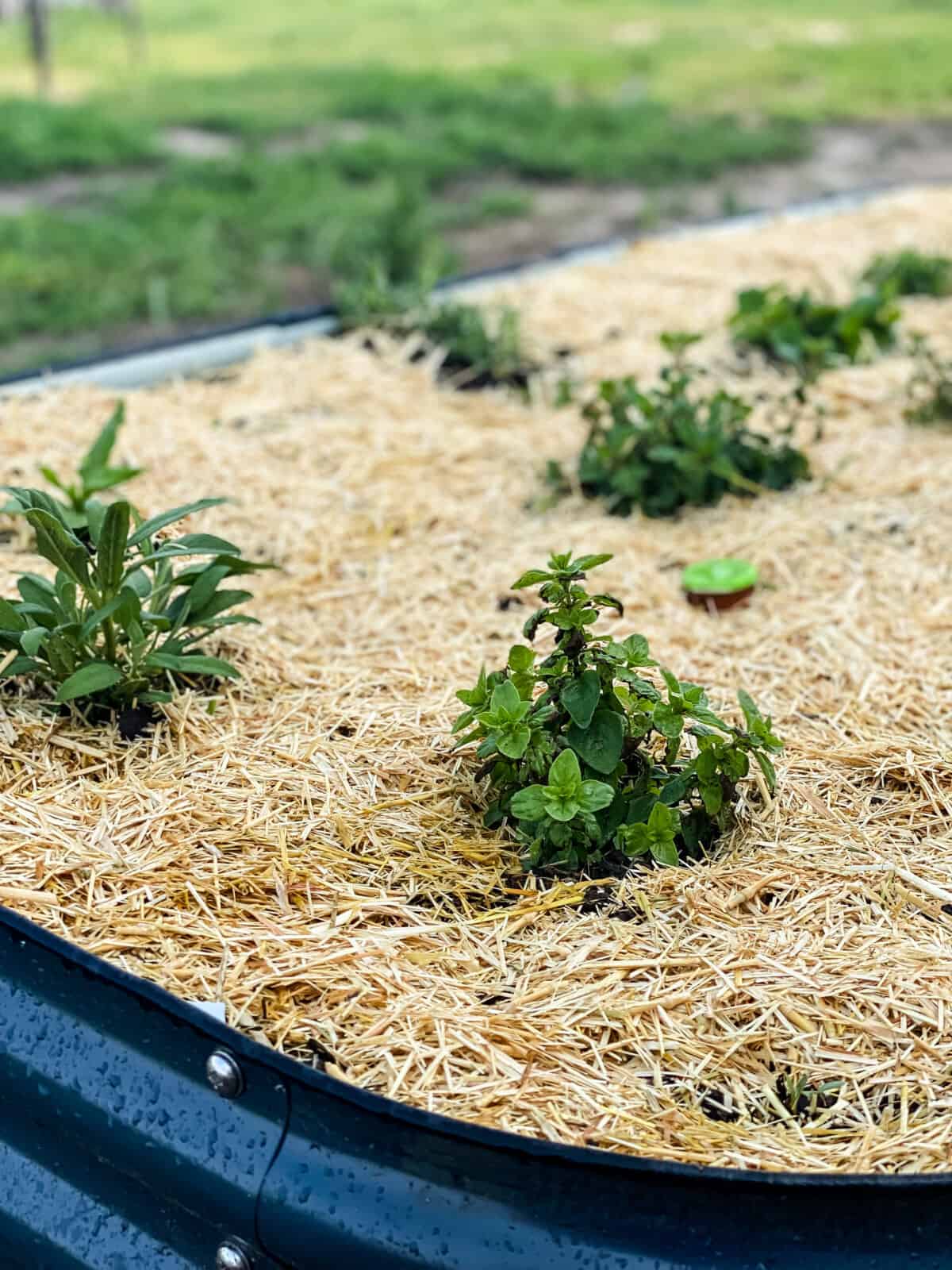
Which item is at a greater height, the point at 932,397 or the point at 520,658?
the point at 520,658

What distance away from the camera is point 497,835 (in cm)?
212

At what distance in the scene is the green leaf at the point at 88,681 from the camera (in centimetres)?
223

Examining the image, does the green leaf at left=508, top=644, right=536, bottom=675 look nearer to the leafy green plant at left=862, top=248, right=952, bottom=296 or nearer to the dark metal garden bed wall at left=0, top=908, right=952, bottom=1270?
the dark metal garden bed wall at left=0, top=908, right=952, bottom=1270

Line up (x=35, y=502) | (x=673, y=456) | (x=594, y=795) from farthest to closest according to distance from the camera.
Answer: (x=673, y=456) → (x=35, y=502) → (x=594, y=795)

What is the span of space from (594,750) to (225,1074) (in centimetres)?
74

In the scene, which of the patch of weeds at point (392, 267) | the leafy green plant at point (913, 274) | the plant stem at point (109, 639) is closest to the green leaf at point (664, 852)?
the plant stem at point (109, 639)

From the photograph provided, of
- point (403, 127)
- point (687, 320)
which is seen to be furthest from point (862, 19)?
point (687, 320)

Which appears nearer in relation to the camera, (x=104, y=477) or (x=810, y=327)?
(x=104, y=477)

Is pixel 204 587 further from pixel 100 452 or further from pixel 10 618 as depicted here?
pixel 100 452

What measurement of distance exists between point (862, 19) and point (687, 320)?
13.1 metres

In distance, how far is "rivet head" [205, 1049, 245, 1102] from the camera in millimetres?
1490

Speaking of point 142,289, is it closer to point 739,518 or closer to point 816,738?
point 739,518

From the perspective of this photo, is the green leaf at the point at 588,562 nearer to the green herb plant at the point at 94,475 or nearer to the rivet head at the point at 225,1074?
the rivet head at the point at 225,1074

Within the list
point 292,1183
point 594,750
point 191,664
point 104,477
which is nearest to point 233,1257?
point 292,1183
